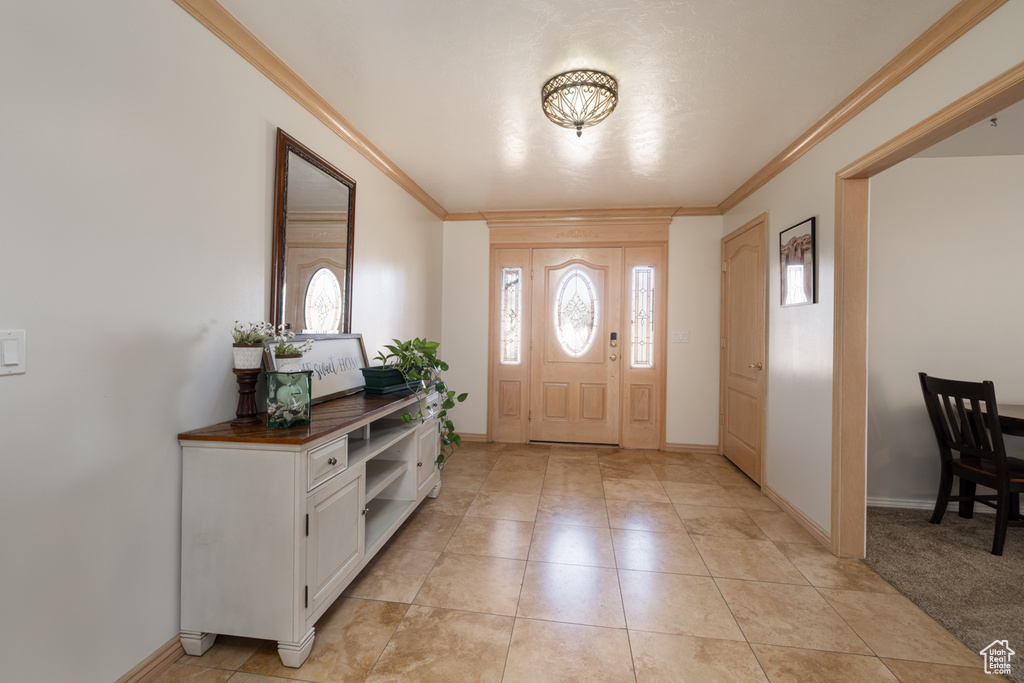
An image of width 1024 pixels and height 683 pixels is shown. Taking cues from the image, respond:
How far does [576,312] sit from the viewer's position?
4.80 metres

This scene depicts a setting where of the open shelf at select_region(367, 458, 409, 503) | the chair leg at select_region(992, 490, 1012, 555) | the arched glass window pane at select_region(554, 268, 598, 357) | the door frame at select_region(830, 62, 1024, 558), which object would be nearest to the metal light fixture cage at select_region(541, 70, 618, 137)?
the door frame at select_region(830, 62, 1024, 558)

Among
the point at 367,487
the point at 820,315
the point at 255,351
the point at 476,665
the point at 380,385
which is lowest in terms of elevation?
the point at 476,665

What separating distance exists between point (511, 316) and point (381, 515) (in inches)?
110

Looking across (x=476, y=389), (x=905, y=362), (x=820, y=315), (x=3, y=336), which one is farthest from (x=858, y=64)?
(x=476, y=389)

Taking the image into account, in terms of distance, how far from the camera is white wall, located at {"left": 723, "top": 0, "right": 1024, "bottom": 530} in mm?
1694

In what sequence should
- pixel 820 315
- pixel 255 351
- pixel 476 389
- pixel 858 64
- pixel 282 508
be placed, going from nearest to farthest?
pixel 282 508 → pixel 255 351 → pixel 858 64 → pixel 820 315 → pixel 476 389

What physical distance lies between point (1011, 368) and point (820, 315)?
5.80 ft

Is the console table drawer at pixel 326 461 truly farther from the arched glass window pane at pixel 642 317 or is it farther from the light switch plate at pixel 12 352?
the arched glass window pane at pixel 642 317

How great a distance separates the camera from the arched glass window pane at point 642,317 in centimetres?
471

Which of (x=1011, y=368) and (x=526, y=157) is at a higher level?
(x=526, y=157)

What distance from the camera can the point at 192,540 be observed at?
1650 millimetres

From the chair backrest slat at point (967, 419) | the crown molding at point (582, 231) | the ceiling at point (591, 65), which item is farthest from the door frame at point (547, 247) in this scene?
the chair backrest slat at point (967, 419)

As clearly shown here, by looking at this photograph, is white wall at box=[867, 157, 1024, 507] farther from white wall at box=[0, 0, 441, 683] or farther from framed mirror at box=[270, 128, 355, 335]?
white wall at box=[0, 0, 441, 683]

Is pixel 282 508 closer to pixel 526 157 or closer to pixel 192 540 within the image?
pixel 192 540
